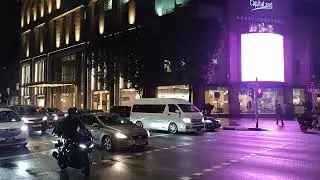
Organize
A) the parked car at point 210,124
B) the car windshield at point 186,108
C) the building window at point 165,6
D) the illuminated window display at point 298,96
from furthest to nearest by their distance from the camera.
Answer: the illuminated window display at point 298,96
the building window at point 165,6
the parked car at point 210,124
the car windshield at point 186,108

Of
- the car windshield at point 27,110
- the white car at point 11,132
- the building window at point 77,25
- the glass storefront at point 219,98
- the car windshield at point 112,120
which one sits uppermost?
the building window at point 77,25

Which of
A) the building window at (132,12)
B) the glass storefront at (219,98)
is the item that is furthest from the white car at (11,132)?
the building window at (132,12)

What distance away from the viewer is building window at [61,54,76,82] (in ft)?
211

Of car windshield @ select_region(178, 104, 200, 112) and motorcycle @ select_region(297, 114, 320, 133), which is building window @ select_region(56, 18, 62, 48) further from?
motorcycle @ select_region(297, 114, 320, 133)

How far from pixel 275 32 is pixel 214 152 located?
1267 inches

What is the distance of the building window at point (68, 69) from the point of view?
64312 millimetres

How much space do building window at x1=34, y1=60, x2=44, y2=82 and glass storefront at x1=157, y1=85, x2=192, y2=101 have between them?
3181 cm

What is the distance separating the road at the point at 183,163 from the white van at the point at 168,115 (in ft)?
23.9

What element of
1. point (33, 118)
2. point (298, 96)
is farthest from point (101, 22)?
point (33, 118)

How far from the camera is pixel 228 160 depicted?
47.1ft

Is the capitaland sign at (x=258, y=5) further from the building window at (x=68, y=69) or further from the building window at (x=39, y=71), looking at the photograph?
the building window at (x=39, y=71)

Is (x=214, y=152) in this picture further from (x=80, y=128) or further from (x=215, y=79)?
→ (x=215, y=79)

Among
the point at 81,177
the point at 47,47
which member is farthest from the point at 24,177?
the point at 47,47

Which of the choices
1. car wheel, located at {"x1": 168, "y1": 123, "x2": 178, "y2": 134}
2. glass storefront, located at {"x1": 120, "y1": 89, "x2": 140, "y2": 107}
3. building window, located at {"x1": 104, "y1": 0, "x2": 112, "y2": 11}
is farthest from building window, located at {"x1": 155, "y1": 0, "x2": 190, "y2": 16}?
car wheel, located at {"x1": 168, "y1": 123, "x2": 178, "y2": 134}
